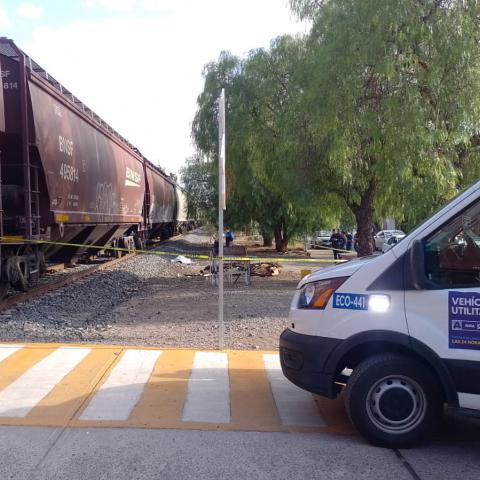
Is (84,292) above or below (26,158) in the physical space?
below

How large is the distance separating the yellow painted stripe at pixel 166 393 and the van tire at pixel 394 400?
1.55m

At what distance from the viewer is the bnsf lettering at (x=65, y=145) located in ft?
39.4

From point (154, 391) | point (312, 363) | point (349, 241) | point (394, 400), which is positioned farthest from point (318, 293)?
point (349, 241)

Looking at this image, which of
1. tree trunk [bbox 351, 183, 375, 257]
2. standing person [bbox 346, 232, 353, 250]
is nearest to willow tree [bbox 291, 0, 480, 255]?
tree trunk [bbox 351, 183, 375, 257]

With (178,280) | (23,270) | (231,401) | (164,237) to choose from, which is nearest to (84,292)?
(23,270)

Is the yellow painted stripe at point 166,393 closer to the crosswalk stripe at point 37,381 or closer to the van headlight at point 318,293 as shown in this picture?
the crosswalk stripe at point 37,381

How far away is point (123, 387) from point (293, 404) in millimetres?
1712

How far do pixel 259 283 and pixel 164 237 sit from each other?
24.0 metres

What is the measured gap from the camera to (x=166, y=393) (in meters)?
5.64

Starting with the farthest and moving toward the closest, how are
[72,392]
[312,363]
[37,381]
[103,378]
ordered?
[103,378] → [37,381] → [72,392] → [312,363]

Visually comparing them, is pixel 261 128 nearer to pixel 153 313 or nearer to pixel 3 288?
pixel 153 313

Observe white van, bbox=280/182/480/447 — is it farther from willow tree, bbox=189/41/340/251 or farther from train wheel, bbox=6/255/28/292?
willow tree, bbox=189/41/340/251

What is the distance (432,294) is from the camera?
13.8 ft

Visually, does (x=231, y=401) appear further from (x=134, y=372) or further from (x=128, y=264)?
(x=128, y=264)
